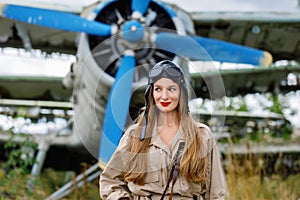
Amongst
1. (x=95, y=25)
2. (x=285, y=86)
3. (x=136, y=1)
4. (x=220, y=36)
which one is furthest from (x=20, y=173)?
(x=285, y=86)

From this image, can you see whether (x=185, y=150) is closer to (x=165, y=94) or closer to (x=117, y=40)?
(x=165, y=94)

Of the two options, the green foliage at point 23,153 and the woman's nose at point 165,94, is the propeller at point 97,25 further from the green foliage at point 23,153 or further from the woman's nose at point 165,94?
the woman's nose at point 165,94

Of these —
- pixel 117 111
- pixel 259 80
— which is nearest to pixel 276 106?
pixel 259 80

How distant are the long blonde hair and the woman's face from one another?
0.03 m

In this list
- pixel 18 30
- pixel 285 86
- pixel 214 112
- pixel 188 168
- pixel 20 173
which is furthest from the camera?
pixel 285 86

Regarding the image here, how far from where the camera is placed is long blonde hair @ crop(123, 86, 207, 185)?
2.09 m

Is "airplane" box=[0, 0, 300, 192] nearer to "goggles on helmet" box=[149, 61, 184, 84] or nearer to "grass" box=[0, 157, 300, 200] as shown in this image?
"grass" box=[0, 157, 300, 200]

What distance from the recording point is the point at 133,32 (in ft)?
20.3

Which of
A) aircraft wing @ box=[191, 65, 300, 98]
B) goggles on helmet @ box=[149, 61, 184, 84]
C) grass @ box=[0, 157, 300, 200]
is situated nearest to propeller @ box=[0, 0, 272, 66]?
grass @ box=[0, 157, 300, 200]

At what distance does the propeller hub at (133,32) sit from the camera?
20.3ft

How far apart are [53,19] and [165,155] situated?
187 inches

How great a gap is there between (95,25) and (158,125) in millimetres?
4406

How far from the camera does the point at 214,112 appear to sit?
268 cm

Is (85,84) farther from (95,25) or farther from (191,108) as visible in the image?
(191,108)
